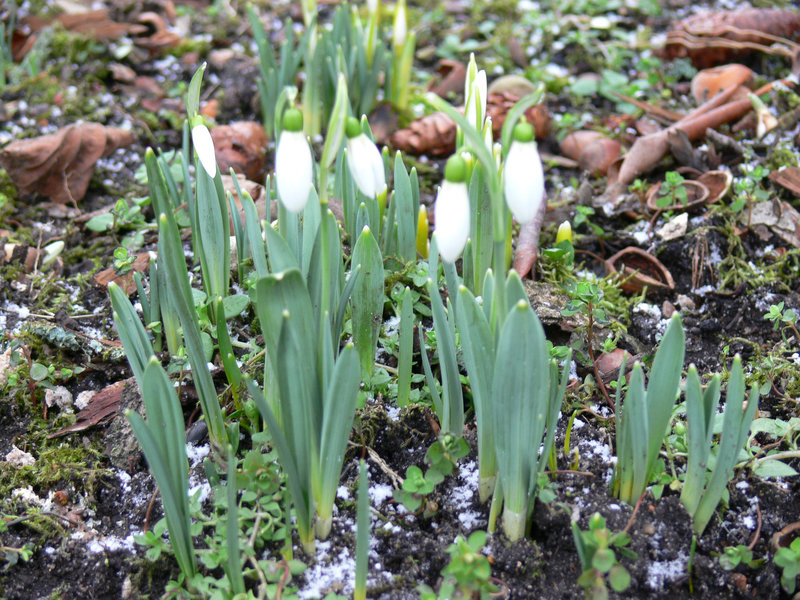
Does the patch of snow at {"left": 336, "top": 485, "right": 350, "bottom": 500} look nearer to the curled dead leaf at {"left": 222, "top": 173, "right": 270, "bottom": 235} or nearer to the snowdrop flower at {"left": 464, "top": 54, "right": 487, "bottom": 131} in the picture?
the snowdrop flower at {"left": 464, "top": 54, "right": 487, "bottom": 131}

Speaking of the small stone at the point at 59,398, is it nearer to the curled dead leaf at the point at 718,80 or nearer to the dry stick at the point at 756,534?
the dry stick at the point at 756,534

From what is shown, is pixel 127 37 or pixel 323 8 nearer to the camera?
pixel 127 37

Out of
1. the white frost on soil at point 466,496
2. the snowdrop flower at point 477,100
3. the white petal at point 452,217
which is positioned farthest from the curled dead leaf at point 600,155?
the white petal at point 452,217

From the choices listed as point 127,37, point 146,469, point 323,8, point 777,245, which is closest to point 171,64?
point 127,37

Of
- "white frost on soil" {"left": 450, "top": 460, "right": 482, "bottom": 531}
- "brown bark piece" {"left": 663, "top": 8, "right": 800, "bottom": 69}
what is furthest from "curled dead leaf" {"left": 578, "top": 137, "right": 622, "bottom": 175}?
"white frost on soil" {"left": 450, "top": 460, "right": 482, "bottom": 531}

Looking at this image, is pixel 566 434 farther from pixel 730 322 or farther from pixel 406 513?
pixel 730 322
